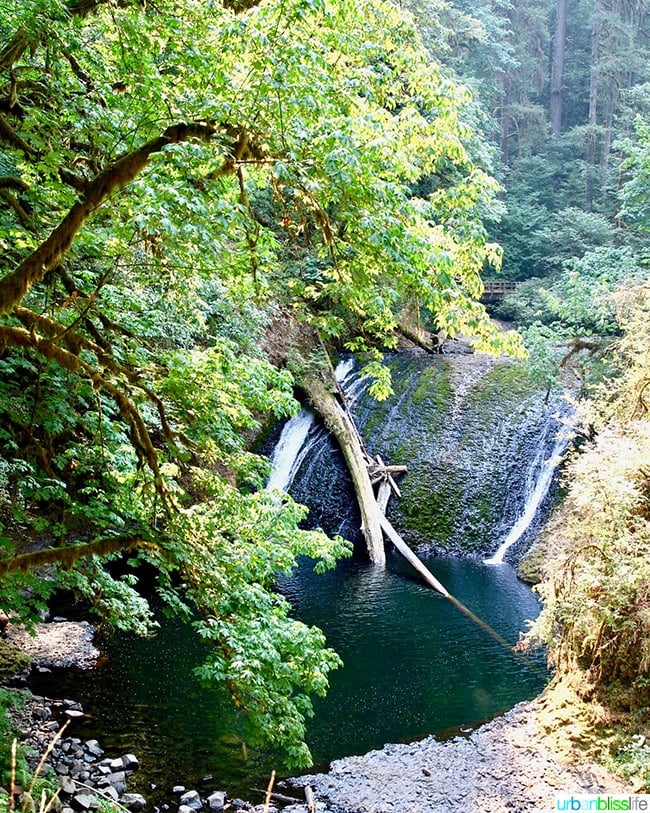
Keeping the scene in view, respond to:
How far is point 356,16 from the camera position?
13.7ft

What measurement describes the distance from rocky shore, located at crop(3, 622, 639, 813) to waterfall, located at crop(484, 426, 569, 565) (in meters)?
7.48

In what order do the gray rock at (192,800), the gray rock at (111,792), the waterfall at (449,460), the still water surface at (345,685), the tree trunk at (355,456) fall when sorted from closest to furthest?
A: the gray rock at (111,792), the gray rock at (192,800), the still water surface at (345,685), the tree trunk at (355,456), the waterfall at (449,460)

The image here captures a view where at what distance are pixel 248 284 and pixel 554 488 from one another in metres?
11.5

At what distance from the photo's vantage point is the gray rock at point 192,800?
19.1 ft

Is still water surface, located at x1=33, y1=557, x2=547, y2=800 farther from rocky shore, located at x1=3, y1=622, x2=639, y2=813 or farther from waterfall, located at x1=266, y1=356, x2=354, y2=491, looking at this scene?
waterfall, located at x1=266, y1=356, x2=354, y2=491

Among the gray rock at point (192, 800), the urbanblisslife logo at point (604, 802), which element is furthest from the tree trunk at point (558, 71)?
the gray rock at point (192, 800)

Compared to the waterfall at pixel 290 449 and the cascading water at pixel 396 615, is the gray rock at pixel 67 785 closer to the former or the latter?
the cascading water at pixel 396 615

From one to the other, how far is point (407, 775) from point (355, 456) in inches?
363

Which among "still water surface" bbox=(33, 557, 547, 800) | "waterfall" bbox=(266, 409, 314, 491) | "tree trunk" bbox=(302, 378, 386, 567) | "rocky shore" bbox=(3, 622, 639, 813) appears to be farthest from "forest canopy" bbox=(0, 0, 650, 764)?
"waterfall" bbox=(266, 409, 314, 491)

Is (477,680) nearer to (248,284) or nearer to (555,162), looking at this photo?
(248,284)

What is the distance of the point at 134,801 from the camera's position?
5.75 metres

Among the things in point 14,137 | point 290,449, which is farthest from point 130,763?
point 290,449

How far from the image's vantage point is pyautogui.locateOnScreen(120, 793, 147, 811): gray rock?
18.7ft

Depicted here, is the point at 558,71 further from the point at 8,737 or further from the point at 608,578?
the point at 8,737
